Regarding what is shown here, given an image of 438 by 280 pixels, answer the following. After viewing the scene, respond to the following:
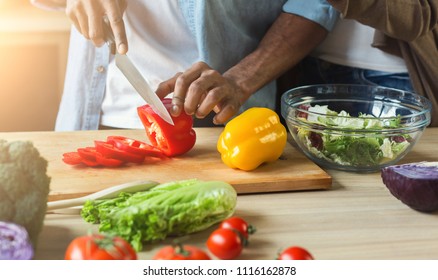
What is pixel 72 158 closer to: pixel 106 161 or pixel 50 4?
pixel 106 161

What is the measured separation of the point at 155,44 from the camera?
5.75ft

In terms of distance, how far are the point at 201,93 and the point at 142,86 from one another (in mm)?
124

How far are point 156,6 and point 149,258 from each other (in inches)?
37.4

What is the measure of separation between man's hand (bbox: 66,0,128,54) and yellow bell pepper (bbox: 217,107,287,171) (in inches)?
11.2

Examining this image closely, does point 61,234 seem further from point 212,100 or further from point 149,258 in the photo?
point 212,100

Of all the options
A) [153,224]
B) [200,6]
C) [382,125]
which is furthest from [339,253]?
[200,6]

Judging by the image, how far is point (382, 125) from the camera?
127 cm

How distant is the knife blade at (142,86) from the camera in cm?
134

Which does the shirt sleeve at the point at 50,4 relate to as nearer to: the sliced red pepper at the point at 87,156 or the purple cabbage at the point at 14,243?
the sliced red pepper at the point at 87,156

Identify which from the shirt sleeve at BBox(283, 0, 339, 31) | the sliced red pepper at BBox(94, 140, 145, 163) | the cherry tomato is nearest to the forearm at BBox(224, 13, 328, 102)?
the shirt sleeve at BBox(283, 0, 339, 31)

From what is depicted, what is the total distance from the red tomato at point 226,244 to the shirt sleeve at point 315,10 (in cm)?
90

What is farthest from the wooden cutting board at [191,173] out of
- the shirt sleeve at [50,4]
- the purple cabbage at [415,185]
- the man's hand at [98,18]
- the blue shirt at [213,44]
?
the shirt sleeve at [50,4]

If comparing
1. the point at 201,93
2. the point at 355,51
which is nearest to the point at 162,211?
the point at 201,93

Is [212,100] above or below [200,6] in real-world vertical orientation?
below
